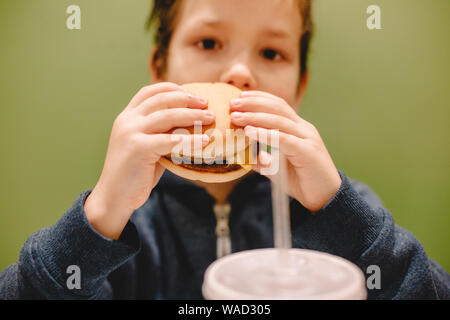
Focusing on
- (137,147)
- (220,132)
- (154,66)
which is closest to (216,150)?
(220,132)

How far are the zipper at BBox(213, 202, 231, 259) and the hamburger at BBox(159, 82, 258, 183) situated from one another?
26cm

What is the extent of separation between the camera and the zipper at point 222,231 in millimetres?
889

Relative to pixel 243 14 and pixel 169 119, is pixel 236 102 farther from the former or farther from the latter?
pixel 243 14

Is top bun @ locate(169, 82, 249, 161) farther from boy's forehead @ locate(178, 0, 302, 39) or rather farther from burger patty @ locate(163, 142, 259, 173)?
boy's forehead @ locate(178, 0, 302, 39)

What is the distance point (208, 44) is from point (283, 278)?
575 mm

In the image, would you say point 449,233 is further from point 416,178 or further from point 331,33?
point 331,33

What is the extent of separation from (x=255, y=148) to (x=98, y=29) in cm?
58

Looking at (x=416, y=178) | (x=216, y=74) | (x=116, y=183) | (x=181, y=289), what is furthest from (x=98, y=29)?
(x=416, y=178)

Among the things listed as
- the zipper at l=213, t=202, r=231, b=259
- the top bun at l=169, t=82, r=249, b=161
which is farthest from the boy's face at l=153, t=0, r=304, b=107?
the zipper at l=213, t=202, r=231, b=259

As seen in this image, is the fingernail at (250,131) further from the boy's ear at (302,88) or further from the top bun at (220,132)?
the boy's ear at (302,88)

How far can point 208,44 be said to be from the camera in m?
0.77

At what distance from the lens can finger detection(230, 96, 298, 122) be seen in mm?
609

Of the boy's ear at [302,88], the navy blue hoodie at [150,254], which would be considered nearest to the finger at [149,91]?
the navy blue hoodie at [150,254]

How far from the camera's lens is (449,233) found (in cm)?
95
